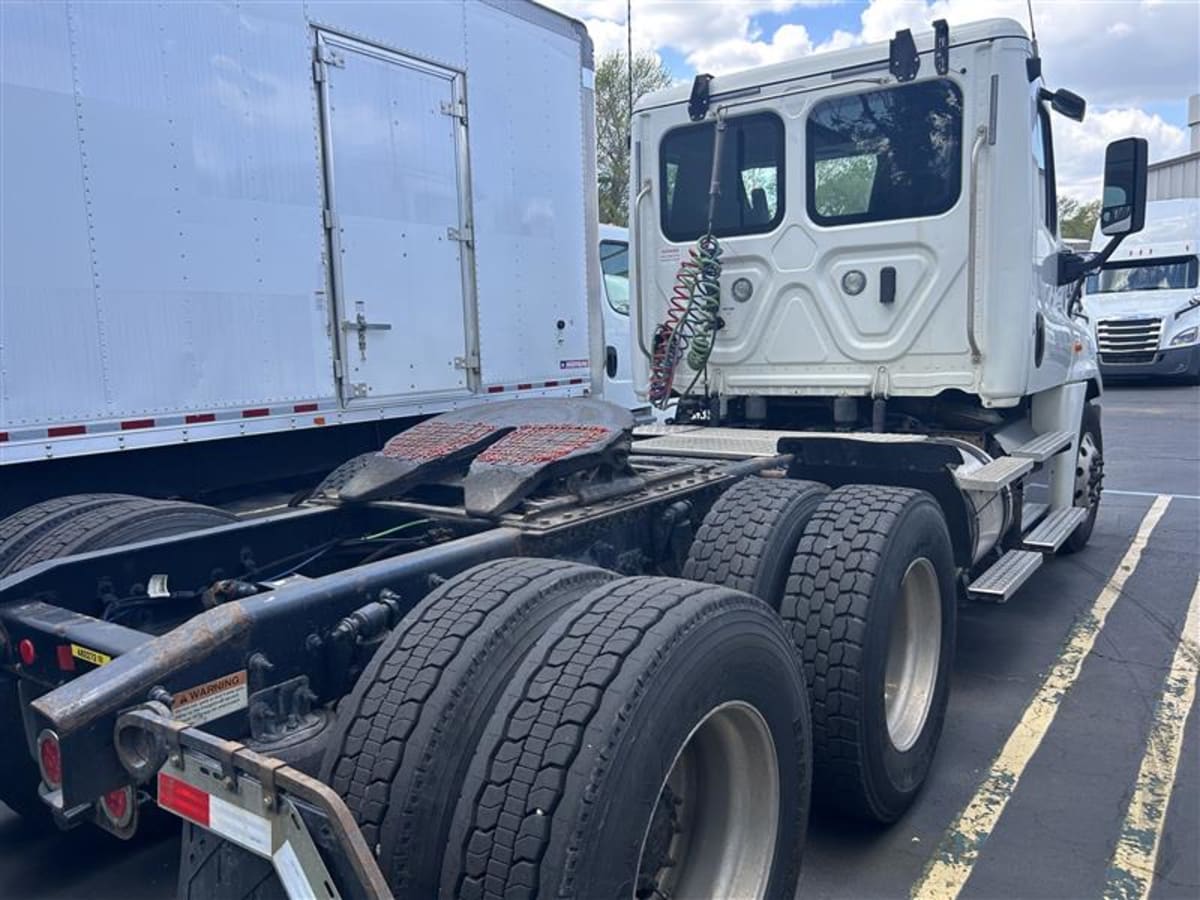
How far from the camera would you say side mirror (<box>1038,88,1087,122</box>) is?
507 cm

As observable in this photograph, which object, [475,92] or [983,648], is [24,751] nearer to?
[983,648]

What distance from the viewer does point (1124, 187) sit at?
16.6 ft

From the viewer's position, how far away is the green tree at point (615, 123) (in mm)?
24641

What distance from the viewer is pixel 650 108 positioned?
5.58 metres

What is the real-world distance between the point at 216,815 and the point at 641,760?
783mm

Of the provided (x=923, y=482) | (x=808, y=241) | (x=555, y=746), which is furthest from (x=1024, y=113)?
(x=555, y=746)

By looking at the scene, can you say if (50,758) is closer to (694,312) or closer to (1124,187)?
(694,312)

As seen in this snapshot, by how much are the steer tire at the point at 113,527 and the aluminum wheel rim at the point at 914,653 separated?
2.50 meters

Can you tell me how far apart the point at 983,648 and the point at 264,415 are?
4.02 m

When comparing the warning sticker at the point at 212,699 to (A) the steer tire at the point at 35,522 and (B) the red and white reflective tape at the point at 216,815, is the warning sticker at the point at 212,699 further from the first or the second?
(A) the steer tire at the point at 35,522

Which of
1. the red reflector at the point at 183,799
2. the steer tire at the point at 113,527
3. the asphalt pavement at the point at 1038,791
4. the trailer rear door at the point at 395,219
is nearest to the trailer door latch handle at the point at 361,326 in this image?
the trailer rear door at the point at 395,219

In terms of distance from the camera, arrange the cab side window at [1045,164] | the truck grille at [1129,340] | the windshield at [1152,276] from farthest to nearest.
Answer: the windshield at [1152,276] < the truck grille at [1129,340] < the cab side window at [1045,164]

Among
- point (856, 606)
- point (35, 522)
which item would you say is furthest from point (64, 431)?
point (856, 606)

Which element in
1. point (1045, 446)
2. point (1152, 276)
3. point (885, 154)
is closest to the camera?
point (885, 154)
